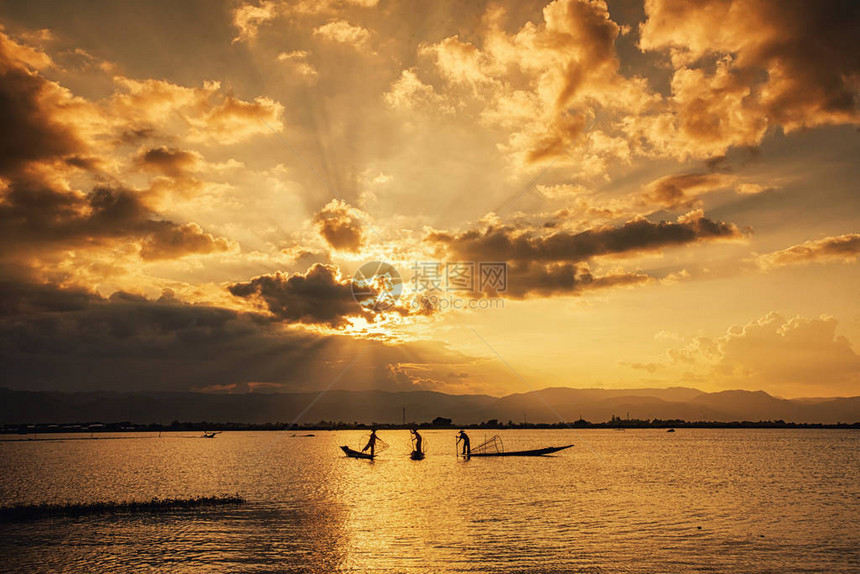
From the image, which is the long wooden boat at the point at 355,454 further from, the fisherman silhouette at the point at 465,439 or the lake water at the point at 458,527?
the lake water at the point at 458,527

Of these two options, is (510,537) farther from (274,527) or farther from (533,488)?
(533,488)

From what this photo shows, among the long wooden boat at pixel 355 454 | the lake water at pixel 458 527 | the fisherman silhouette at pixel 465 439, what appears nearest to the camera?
the lake water at pixel 458 527

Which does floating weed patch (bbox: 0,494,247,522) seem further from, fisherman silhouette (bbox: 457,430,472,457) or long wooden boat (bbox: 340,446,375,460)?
long wooden boat (bbox: 340,446,375,460)

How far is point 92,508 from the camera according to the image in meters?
33.8

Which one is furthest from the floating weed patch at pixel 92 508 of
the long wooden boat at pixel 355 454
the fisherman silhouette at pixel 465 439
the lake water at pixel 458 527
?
the long wooden boat at pixel 355 454

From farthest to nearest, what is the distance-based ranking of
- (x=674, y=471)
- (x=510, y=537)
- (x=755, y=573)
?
(x=674, y=471) < (x=510, y=537) < (x=755, y=573)

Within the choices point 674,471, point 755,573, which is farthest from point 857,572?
point 674,471

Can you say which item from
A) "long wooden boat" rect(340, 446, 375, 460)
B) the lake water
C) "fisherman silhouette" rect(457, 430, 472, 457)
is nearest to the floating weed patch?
the lake water

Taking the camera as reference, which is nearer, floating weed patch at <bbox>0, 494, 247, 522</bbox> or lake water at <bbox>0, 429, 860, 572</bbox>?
lake water at <bbox>0, 429, 860, 572</bbox>

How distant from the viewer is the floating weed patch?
105 feet

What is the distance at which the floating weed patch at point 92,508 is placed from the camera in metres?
31.9

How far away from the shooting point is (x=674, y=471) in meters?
63.1

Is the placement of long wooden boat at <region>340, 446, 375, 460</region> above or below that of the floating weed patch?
below

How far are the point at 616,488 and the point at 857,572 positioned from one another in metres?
25.4
